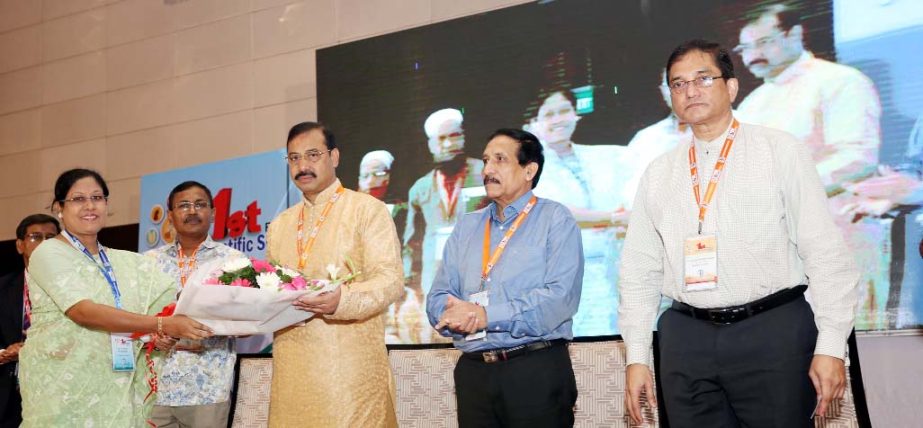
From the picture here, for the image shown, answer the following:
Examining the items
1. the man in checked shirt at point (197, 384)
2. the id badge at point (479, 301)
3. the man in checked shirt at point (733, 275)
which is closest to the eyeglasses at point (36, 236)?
the man in checked shirt at point (197, 384)

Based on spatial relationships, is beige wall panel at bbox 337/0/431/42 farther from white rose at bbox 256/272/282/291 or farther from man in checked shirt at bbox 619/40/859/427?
man in checked shirt at bbox 619/40/859/427

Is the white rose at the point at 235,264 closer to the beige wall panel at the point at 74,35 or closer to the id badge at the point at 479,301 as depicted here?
the id badge at the point at 479,301

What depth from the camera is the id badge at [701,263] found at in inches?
83.6

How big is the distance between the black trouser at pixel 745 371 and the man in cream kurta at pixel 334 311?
3.37ft

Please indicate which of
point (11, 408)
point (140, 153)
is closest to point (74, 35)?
point (140, 153)

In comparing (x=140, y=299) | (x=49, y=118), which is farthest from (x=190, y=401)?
(x=49, y=118)

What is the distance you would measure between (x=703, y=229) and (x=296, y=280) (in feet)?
4.12

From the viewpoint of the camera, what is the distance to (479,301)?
271cm

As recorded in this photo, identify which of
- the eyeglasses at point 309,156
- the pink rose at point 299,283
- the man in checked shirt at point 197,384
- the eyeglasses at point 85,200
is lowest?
the man in checked shirt at point 197,384

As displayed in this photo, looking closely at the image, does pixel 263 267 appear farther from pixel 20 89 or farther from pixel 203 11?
pixel 20 89

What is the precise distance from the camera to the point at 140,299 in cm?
329

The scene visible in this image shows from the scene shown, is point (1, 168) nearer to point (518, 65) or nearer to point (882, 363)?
point (518, 65)

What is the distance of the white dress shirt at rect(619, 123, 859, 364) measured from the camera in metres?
2.05

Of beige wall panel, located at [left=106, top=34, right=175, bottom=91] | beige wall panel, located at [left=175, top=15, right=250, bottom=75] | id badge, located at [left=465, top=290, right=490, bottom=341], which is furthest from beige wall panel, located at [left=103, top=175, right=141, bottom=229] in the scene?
id badge, located at [left=465, top=290, right=490, bottom=341]
